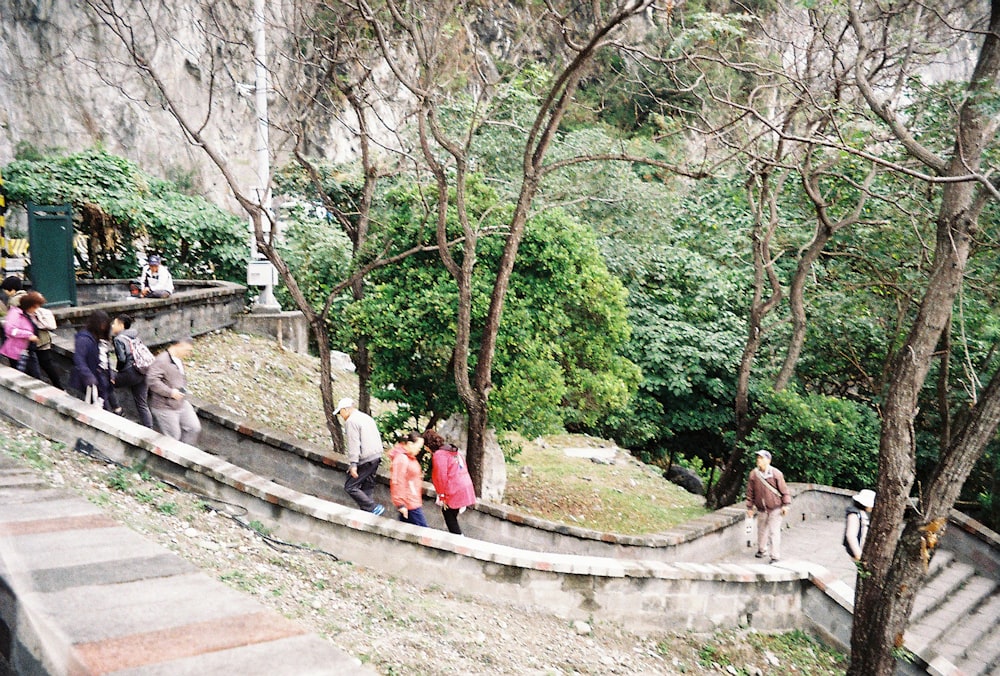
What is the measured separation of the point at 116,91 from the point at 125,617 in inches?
951

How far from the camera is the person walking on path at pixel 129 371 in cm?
836

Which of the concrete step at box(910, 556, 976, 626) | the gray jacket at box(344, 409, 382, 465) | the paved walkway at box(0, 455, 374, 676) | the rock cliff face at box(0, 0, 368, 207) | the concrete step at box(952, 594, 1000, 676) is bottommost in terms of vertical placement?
the concrete step at box(952, 594, 1000, 676)

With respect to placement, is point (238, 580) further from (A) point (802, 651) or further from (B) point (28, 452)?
(A) point (802, 651)

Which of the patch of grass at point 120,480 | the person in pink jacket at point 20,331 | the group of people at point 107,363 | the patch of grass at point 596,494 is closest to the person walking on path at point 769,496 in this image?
the patch of grass at point 596,494

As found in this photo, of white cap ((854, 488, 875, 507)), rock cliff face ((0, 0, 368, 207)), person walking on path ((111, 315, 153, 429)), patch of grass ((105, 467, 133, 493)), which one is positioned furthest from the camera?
rock cliff face ((0, 0, 368, 207))

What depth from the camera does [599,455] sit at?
1689 centimetres

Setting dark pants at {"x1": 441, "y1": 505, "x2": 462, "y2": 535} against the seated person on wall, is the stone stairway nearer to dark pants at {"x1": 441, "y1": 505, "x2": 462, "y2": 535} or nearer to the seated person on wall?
dark pants at {"x1": 441, "y1": 505, "x2": 462, "y2": 535}

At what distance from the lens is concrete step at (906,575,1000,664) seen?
9562 mm

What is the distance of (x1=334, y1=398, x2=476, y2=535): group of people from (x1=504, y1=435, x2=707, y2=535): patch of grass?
3614mm

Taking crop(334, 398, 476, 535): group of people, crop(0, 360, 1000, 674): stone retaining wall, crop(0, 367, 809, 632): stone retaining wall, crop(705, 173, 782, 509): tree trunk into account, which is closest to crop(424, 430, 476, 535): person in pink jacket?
crop(334, 398, 476, 535): group of people

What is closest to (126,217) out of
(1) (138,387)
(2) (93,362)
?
(1) (138,387)

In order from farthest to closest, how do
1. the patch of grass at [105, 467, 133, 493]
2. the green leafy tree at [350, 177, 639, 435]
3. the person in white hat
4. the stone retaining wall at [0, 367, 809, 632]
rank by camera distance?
the green leafy tree at [350, 177, 639, 435]
the person in white hat
the stone retaining wall at [0, 367, 809, 632]
the patch of grass at [105, 467, 133, 493]

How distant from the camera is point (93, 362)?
321 inches

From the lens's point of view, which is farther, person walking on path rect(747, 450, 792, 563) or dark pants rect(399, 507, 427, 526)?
person walking on path rect(747, 450, 792, 563)
